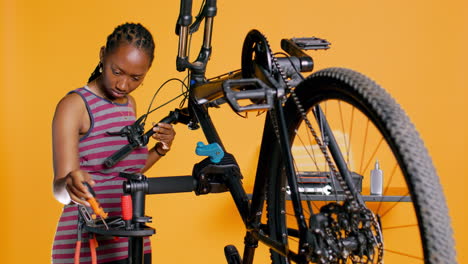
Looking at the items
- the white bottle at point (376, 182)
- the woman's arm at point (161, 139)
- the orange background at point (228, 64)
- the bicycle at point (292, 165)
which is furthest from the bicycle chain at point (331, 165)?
the orange background at point (228, 64)

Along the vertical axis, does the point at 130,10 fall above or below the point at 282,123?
above

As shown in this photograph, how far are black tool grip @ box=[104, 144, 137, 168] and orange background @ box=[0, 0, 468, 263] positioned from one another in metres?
1.20

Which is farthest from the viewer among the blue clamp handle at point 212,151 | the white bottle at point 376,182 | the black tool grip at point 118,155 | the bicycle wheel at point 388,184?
the white bottle at point 376,182

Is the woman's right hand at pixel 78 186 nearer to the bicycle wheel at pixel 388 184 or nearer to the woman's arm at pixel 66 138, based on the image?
the woman's arm at pixel 66 138

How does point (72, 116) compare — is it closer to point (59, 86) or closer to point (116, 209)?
point (116, 209)

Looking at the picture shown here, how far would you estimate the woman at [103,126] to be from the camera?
1.46 m

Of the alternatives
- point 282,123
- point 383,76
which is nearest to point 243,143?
point 383,76

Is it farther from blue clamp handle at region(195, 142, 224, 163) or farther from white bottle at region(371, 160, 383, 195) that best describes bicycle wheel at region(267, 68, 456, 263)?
white bottle at region(371, 160, 383, 195)

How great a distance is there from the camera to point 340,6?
2678mm

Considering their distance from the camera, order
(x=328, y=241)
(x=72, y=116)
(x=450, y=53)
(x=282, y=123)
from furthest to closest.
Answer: (x=450, y=53), (x=72, y=116), (x=282, y=123), (x=328, y=241)

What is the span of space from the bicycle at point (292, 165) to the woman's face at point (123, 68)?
10cm

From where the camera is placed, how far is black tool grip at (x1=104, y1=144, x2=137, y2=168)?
1.44m

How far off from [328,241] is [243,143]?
5.64 feet

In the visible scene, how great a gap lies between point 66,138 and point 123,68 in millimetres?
204
